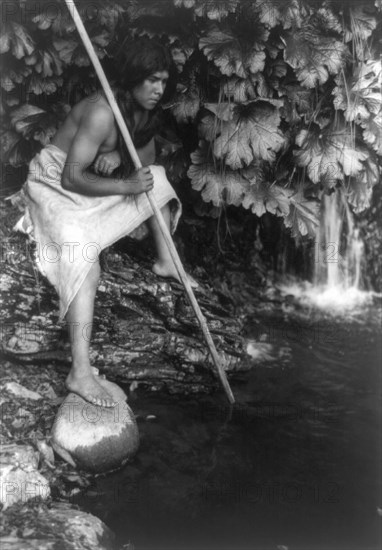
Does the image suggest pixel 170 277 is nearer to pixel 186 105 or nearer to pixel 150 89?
pixel 186 105

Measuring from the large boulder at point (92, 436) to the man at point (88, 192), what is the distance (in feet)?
0.25

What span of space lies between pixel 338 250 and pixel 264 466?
305cm

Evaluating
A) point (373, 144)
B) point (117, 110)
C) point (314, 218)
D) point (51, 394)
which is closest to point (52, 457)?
point (51, 394)

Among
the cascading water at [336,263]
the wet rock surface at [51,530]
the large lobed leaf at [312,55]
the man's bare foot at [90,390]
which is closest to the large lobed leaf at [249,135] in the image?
the large lobed leaf at [312,55]

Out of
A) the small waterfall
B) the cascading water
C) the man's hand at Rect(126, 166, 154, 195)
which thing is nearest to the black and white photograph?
the man's hand at Rect(126, 166, 154, 195)

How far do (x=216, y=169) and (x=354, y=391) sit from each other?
194 cm

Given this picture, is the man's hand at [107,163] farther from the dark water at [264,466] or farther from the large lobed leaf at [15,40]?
the dark water at [264,466]

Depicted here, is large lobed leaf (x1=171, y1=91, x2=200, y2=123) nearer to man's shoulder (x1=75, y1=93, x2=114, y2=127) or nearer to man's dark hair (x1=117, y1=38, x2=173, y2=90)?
man's dark hair (x1=117, y1=38, x2=173, y2=90)

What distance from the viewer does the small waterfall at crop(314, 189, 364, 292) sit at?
6.25m

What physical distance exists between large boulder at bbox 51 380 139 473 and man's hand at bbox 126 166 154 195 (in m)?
1.30

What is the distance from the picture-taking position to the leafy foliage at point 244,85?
13.7 feet

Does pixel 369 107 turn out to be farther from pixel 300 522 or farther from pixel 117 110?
pixel 300 522

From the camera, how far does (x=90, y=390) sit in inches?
151

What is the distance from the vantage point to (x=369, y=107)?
4527 millimetres
